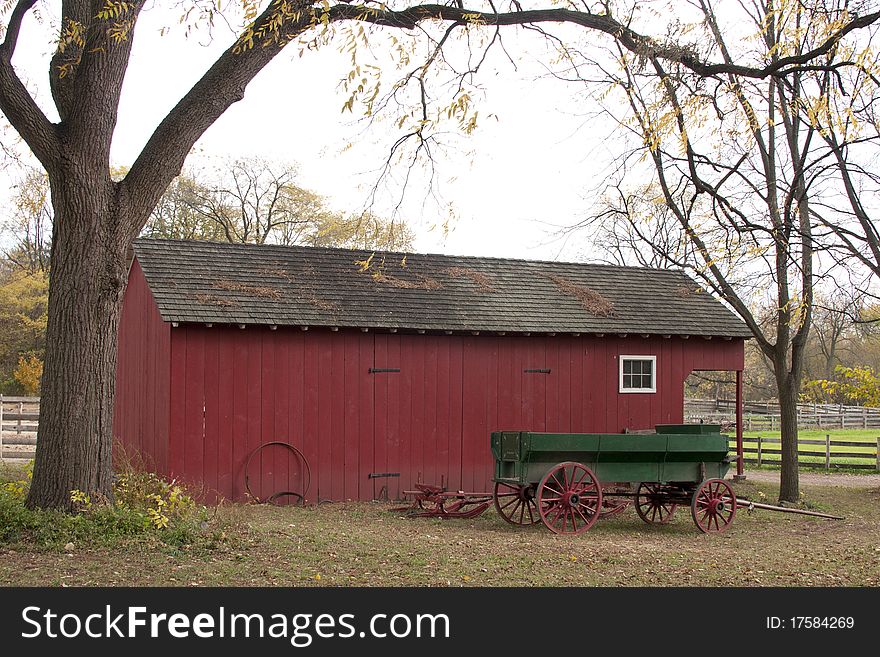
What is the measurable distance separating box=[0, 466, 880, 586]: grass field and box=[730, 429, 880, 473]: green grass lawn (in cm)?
1391

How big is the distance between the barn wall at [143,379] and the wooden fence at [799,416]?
26.6 m

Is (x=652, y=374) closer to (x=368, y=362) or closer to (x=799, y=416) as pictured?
(x=368, y=362)

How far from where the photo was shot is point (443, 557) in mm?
9320

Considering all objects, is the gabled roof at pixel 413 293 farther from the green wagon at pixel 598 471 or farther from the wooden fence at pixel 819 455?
the wooden fence at pixel 819 455

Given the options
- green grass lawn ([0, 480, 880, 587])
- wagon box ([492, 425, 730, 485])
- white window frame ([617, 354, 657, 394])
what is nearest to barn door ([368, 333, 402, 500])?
green grass lawn ([0, 480, 880, 587])

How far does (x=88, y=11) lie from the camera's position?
10.3 meters

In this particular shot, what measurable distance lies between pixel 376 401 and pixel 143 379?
3986 mm

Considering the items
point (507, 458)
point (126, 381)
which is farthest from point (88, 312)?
point (126, 381)

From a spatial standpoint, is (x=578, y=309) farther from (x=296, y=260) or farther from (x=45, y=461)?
(x=45, y=461)

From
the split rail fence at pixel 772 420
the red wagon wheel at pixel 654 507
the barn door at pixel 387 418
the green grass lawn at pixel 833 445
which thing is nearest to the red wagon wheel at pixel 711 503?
the red wagon wheel at pixel 654 507

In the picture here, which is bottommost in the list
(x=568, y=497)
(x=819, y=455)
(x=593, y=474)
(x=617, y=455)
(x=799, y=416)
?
(x=819, y=455)

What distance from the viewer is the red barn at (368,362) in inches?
574

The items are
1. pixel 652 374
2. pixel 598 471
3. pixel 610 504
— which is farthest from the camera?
pixel 652 374

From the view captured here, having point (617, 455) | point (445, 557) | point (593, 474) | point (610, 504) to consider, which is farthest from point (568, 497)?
point (445, 557)
